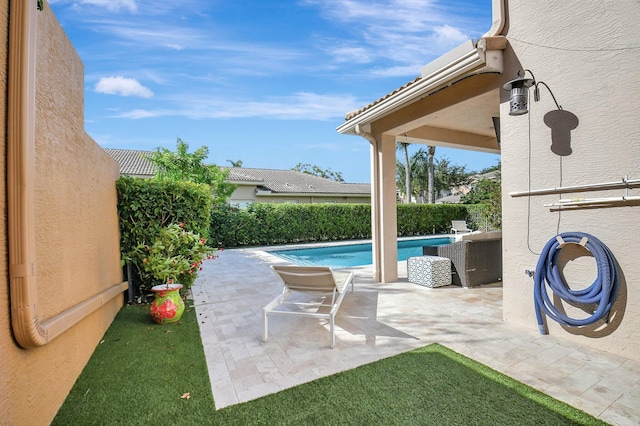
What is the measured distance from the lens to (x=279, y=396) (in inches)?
130

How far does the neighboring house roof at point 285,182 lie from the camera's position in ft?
92.1

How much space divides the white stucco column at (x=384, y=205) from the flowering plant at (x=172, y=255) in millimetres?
4441

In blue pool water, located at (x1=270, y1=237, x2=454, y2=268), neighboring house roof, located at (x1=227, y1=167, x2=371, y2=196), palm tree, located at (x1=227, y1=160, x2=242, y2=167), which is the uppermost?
palm tree, located at (x1=227, y1=160, x2=242, y2=167)

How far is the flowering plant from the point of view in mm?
6250

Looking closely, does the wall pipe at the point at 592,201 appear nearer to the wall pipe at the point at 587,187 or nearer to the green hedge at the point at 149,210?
the wall pipe at the point at 587,187

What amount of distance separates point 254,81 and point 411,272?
43.2 ft

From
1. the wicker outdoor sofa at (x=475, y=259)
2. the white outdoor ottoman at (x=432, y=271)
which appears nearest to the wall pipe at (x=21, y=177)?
the white outdoor ottoman at (x=432, y=271)

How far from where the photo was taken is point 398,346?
4.49 metres

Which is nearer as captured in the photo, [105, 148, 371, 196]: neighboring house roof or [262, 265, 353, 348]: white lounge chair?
[262, 265, 353, 348]: white lounge chair

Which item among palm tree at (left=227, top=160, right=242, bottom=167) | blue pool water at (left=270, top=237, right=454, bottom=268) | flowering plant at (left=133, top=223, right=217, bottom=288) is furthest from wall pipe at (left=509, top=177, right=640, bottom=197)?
palm tree at (left=227, top=160, right=242, bottom=167)

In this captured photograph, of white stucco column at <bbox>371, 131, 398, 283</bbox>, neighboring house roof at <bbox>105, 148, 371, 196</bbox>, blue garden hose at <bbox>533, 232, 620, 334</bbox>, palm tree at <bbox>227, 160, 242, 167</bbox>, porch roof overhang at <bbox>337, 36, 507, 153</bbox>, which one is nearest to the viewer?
blue garden hose at <bbox>533, 232, 620, 334</bbox>

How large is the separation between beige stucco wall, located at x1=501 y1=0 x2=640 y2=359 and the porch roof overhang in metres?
0.47

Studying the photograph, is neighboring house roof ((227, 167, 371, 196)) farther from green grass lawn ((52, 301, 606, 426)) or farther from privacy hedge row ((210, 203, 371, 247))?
green grass lawn ((52, 301, 606, 426))

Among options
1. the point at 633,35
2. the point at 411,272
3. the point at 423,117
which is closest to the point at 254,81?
the point at 423,117
